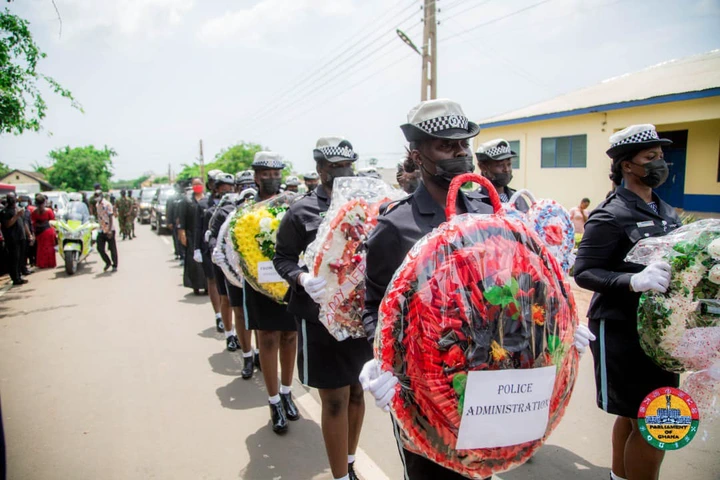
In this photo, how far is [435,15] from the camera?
14648 millimetres

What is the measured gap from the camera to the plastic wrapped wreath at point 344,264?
2664mm

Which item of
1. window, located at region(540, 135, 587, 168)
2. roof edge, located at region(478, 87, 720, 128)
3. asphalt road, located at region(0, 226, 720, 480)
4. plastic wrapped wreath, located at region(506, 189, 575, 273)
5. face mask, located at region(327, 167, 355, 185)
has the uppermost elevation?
roof edge, located at region(478, 87, 720, 128)

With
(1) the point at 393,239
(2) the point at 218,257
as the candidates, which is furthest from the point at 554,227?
(2) the point at 218,257

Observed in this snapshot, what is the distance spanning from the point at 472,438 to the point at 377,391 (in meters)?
0.35

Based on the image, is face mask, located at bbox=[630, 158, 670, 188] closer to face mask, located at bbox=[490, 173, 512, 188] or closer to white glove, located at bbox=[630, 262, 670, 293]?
white glove, located at bbox=[630, 262, 670, 293]

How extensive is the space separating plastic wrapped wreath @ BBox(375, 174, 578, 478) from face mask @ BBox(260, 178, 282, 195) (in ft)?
9.37

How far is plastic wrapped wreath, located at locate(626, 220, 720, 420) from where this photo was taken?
231 centimetres

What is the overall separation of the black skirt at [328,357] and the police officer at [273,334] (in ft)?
3.43

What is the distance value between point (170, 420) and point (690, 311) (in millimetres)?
3965

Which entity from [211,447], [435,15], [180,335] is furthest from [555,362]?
[435,15]

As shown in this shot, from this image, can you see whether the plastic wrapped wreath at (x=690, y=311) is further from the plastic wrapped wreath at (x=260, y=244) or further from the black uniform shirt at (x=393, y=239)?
the plastic wrapped wreath at (x=260, y=244)

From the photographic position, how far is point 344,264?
8.79 feet

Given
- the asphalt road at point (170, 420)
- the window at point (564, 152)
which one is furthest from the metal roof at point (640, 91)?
the asphalt road at point (170, 420)

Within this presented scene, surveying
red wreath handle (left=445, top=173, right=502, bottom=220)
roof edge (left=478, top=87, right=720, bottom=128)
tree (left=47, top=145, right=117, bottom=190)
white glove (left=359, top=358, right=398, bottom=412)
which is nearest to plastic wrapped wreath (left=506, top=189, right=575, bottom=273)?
red wreath handle (left=445, top=173, right=502, bottom=220)
